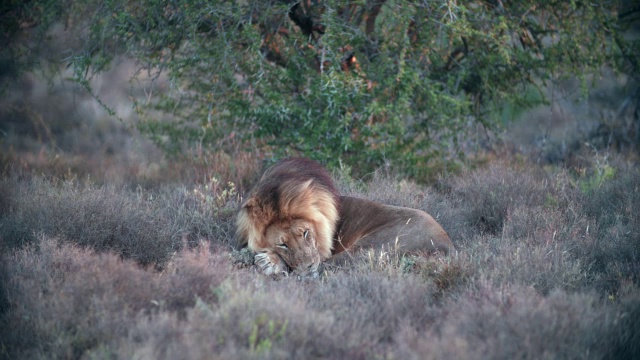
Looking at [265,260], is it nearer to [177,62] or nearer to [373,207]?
[373,207]

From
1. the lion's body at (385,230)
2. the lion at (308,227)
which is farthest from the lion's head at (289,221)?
the lion's body at (385,230)

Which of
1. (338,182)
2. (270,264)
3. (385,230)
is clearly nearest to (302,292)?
(270,264)

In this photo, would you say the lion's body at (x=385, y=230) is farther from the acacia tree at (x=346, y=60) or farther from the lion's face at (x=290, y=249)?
the acacia tree at (x=346, y=60)

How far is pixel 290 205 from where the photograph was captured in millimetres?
5758

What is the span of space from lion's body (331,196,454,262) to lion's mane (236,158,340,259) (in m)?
0.19

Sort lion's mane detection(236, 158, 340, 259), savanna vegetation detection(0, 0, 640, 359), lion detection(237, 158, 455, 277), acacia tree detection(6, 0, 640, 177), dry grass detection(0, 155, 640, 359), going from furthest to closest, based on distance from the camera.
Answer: acacia tree detection(6, 0, 640, 177) < lion's mane detection(236, 158, 340, 259) < lion detection(237, 158, 455, 277) < savanna vegetation detection(0, 0, 640, 359) < dry grass detection(0, 155, 640, 359)

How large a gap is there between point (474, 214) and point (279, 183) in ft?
8.66

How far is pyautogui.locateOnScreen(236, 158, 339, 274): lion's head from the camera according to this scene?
5.64 metres

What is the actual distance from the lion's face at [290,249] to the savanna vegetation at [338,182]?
0.22m

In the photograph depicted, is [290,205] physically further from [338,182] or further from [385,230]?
[338,182]

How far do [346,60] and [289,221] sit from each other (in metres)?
4.33

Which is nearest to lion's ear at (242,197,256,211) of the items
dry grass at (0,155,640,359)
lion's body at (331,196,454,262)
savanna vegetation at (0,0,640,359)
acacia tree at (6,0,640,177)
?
savanna vegetation at (0,0,640,359)

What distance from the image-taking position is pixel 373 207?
6.30 metres

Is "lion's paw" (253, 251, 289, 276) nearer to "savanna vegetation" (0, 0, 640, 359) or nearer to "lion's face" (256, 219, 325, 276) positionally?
→ "lion's face" (256, 219, 325, 276)
